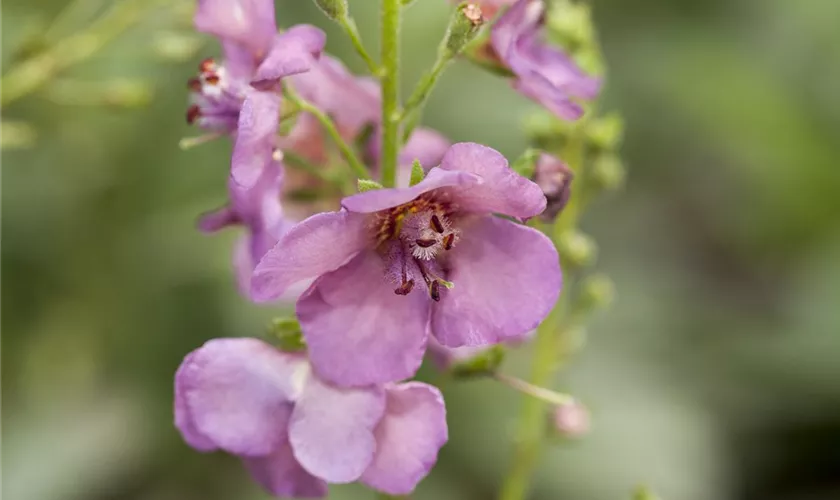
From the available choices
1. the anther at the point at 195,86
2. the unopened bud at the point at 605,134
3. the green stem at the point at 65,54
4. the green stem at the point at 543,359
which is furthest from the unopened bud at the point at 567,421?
the green stem at the point at 65,54

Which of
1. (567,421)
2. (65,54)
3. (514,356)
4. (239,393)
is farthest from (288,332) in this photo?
(514,356)

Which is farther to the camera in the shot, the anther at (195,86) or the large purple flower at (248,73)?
the anther at (195,86)

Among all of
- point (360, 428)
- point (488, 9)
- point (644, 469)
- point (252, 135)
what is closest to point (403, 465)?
point (360, 428)

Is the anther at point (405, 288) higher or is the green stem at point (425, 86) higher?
the green stem at point (425, 86)

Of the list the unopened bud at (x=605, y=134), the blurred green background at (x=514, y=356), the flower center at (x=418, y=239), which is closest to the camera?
the flower center at (x=418, y=239)

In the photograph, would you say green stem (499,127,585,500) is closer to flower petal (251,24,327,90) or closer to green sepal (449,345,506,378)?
green sepal (449,345,506,378)

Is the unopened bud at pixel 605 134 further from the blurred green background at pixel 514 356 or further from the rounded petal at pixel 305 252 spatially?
the blurred green background at pixel 514 356

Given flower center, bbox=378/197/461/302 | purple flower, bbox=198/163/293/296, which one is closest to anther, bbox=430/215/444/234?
flower center, bbox=378/197/461/302

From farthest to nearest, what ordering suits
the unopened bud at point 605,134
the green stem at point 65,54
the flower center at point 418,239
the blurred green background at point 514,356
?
1. the blurred green background at point 514,356
2. the green stem at point 65,54
3. the unopened bud at point 605,134
4. the flower center at point 418,239

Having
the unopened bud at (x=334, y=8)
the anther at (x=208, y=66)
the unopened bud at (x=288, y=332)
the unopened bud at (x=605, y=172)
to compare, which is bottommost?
the unopened bud at (x=288, y=332)
